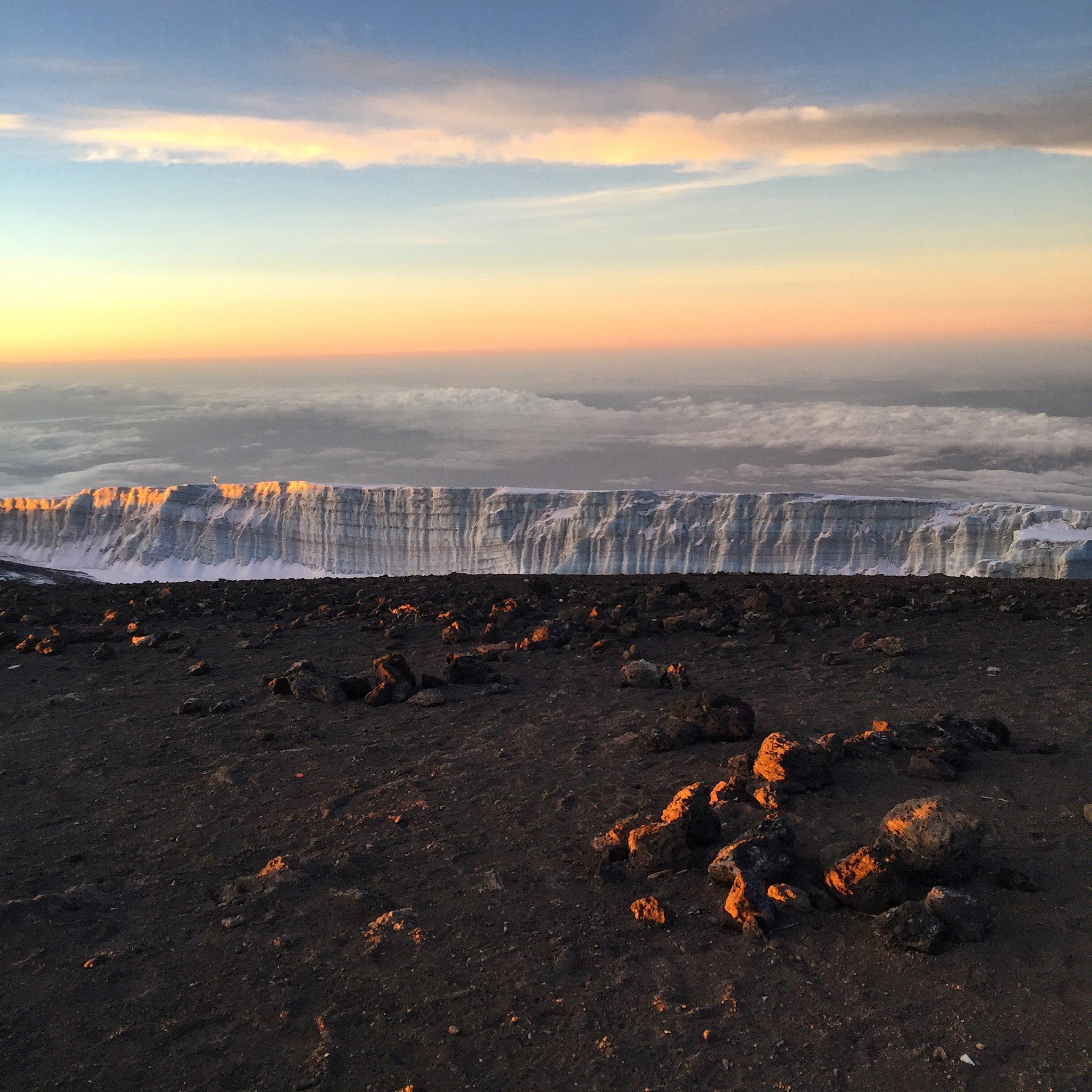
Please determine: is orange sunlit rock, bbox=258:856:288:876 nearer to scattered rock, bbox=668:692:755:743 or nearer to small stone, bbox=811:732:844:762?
scattered rock, bbox=668:692:755:743

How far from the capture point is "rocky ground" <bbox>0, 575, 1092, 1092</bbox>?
187 inches

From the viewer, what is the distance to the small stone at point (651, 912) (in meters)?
5.78

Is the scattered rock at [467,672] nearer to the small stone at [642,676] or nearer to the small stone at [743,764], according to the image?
the small stone at [642,676]

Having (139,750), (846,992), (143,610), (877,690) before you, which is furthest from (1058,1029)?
(143,610)

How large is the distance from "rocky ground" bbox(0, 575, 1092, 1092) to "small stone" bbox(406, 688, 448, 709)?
0.03m

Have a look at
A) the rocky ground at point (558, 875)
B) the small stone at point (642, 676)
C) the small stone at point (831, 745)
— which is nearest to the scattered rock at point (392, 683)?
the rocky ground at point (558, 875)

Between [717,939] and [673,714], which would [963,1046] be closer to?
[717,939]

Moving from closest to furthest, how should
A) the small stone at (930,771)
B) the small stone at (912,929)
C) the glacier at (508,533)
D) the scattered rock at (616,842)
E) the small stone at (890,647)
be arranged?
the small stone at (912,929), the scattered rock at (616,842), the small stone at (930,771), the small stone at (890,647), the glacier at (508,533)

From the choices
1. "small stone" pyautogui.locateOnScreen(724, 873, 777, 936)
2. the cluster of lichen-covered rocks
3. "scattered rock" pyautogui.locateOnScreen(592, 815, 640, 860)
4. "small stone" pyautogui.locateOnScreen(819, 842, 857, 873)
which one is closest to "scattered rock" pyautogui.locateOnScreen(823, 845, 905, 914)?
the cluster of lichen-covered rocks

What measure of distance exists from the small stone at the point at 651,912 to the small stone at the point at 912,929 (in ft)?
4.21

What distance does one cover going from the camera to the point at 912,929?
537 centimetres

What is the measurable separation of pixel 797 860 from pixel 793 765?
4.96ft

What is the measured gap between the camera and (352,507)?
5425 centimetres

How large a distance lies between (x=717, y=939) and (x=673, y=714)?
153 inches
